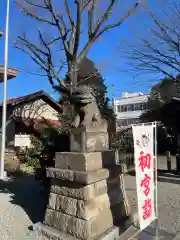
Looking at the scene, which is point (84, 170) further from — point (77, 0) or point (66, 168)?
point (77, 0)

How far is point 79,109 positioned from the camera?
198 inches

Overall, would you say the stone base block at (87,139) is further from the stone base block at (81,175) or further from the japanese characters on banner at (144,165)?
the japanese characters on banner at (144,165)

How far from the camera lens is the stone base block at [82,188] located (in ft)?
14.1

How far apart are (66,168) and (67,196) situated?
0.52m

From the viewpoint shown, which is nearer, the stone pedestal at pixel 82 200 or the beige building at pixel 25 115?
the stone pedestal at pixel 82 200

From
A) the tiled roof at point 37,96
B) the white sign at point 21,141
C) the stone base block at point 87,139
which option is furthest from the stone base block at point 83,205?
the tiled roof at point 37,96

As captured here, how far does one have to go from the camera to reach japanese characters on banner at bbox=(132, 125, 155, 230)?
155 inches

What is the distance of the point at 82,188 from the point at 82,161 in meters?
0.48

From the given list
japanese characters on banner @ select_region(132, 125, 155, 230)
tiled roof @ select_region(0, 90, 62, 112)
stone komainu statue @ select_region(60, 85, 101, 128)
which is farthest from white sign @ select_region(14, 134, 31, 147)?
japanese characters on banner @ select_region(132, 125, 155, 230)

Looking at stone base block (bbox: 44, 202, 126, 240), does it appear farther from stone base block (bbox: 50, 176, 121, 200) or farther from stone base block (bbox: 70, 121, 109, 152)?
stone base block (bbox: 70, 121, 109, 152)

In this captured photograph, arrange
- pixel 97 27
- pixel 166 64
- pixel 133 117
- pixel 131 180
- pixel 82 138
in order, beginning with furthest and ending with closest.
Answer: pixel 133 117
pixel 97 27
pixel 166 64
pixel 131 180
pixel 82 138

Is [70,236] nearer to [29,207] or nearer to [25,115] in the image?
[29,207]

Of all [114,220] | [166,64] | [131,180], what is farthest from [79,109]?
[166,64]

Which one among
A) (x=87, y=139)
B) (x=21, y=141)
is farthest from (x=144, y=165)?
Result: (x=21, y=141)
